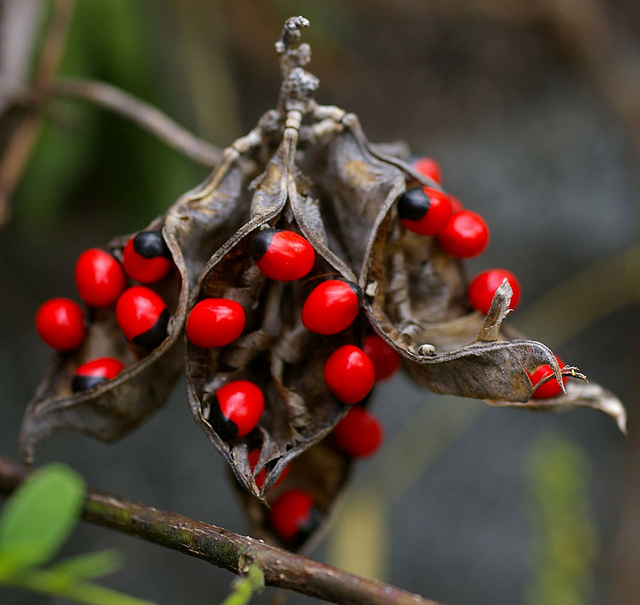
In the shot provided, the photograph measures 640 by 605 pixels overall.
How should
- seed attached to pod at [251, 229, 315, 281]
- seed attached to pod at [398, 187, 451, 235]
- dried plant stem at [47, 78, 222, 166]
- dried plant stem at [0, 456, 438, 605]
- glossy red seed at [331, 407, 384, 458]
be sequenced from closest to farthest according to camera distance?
dried plant stem at [0, 456, 438, 605], seed attached to pod at [251, 229, 315, 281], seed attached to pod at [398, 187, 451, 235], glossy red seed at [331, 407, 384, 458], dried plant stem at [47, 78, 222, 166]

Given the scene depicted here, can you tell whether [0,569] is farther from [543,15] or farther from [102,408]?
[543,15]

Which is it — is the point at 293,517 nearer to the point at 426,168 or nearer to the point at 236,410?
the point at 236,410

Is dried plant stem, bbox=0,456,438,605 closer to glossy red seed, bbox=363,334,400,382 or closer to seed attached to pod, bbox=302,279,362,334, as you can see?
seed attached to pod, bbox=302,279,362,334

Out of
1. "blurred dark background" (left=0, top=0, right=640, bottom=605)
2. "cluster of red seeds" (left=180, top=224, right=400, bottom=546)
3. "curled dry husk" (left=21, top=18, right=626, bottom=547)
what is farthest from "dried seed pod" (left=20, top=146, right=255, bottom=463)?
"blurred dark background" (left=0, top=0, right=640, bottom=605)

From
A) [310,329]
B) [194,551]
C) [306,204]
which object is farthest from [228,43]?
[194,551]

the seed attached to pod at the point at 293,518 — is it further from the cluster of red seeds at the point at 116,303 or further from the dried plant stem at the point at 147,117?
the dried plant stem at the point at 147,117

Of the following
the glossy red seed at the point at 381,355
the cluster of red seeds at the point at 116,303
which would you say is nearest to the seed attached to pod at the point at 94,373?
the cluster of red seeds at the point at 116,303
